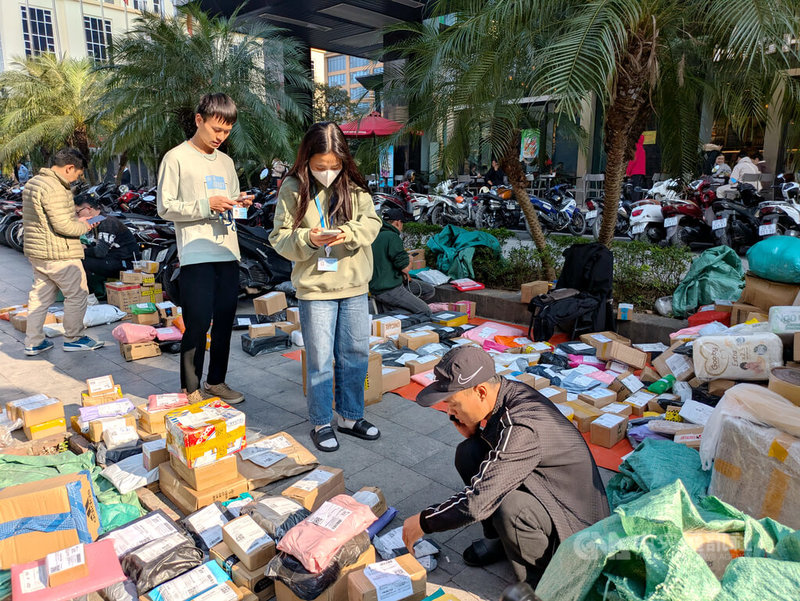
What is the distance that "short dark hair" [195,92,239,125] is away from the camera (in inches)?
135

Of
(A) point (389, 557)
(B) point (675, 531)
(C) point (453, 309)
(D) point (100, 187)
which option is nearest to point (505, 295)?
(C) point (453, 309)

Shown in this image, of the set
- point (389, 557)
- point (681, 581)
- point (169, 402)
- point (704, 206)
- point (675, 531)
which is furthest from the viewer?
point (704, 206)

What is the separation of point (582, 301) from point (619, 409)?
1.67 meters

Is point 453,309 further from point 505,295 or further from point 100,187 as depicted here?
point 100,187

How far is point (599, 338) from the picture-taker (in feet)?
16.2

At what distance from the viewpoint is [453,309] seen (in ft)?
20.5

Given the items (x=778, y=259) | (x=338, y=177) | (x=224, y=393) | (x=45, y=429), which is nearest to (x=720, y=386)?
(x=778, y=259)

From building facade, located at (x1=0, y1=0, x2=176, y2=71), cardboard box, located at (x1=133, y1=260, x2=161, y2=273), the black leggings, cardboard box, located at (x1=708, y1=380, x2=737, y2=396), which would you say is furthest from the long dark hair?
building facade, located at (x1=0, y1=0, x2=176, y2=71)

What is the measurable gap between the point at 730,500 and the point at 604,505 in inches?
29.8

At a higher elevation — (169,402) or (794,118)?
(794,118)

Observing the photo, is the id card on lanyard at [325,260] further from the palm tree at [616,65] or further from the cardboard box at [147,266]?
the cardboard box at [147,266]

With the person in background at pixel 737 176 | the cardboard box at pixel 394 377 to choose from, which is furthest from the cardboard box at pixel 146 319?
the person in background at pixel 737 176

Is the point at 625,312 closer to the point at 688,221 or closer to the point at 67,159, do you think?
the point at 688,221

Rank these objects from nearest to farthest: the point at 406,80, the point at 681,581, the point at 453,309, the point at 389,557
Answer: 1. the point at 681,581
2. the point at 389,557
3. the point at 453,309
4. the point at 406,80
